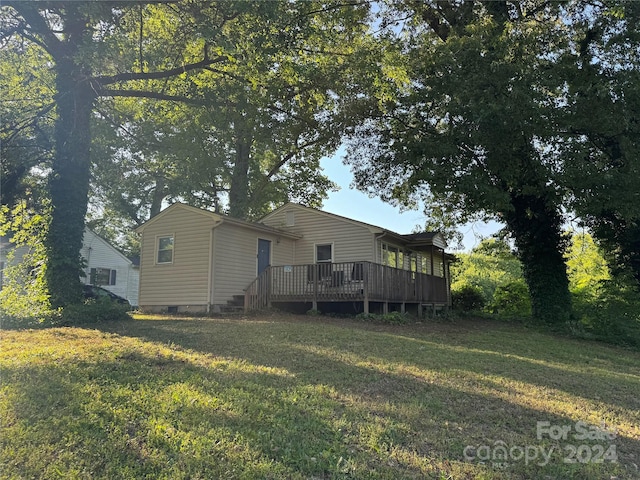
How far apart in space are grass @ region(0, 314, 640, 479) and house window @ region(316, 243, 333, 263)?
9.38 m

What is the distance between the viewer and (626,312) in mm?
12805

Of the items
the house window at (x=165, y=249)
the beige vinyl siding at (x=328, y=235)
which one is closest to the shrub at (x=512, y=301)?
the beige vinyl siding at (x=328, y=235)

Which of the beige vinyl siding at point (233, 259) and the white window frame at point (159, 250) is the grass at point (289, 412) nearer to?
the beige vinyl siding at point (233, 259)

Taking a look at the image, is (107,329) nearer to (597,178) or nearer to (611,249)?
(597,178)

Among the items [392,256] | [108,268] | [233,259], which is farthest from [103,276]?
[392,256]

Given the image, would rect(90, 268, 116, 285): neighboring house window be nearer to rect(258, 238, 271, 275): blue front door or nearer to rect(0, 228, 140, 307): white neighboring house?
rect(0, 228, 140, 307): white neighboring house

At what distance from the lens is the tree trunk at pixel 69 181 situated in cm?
1001

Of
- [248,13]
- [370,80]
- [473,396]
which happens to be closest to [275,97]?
[370,80]

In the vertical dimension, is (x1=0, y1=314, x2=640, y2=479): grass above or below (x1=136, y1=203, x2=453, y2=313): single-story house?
below

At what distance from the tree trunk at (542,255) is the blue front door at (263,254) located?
28.5ft

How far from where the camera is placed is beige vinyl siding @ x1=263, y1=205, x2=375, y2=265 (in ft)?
51.5

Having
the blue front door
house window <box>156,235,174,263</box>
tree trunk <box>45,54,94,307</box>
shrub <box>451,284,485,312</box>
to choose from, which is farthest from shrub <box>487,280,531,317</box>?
tree trunk <box>45,54,94,307</box>

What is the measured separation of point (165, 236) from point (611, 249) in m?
15.6

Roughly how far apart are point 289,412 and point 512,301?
1681cm
